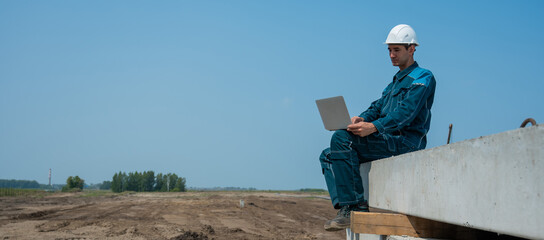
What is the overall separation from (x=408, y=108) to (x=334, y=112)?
57 cm

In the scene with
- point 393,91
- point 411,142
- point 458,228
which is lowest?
point 458,228

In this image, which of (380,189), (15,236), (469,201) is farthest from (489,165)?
(15,236)

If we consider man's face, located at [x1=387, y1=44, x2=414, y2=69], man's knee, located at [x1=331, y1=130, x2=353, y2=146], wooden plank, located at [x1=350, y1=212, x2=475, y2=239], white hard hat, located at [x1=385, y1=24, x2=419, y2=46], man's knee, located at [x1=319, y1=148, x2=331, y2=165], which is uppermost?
white hard hat, located at [x1=385, y1=24, x2=419, y2=46]

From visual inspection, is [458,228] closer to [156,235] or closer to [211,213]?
[156,235]

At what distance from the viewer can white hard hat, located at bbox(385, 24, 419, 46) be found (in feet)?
13.5

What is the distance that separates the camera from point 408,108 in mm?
3871

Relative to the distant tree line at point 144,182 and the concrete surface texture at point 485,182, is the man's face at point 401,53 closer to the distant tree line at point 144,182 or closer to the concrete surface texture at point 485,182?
the concrete surface texture at point 485,182

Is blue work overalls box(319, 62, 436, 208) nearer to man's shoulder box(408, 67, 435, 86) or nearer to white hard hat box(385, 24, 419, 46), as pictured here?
man's shoulder box(408, 67, 435, 86)

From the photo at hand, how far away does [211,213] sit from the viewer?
60.4 ft

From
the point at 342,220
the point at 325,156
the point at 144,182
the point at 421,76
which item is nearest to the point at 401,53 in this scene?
the point at 421,76

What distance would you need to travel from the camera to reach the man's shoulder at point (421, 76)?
3938 millimetres

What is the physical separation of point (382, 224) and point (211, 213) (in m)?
15.4

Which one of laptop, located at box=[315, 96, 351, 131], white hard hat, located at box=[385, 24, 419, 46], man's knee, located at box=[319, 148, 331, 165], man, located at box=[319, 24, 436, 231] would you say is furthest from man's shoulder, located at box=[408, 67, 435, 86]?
man's knee, located at box=[319, 148, 331, 165]

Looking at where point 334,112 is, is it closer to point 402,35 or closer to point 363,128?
point 363,128
